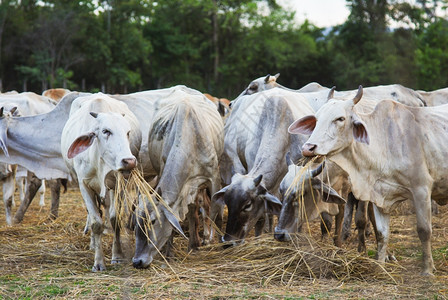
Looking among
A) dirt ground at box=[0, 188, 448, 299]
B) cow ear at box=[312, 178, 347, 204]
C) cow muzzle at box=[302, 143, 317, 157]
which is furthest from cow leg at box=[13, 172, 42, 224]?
cow muzzle at box=[302, 143, 317, 157]

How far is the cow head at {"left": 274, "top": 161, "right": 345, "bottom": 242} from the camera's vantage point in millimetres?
6277

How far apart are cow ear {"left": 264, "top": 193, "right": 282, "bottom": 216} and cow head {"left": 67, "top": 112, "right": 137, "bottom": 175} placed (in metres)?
1.44

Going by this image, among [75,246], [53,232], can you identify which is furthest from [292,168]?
[53,232]

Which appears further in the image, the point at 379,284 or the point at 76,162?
the point at 76,162

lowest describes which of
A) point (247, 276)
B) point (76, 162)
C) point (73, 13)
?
point (247, 276)

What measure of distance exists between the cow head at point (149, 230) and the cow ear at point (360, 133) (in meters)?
1.92

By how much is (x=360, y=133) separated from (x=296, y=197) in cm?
90

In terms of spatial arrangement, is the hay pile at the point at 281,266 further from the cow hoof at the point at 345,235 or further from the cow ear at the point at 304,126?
the cow hoof at the point at 345,235

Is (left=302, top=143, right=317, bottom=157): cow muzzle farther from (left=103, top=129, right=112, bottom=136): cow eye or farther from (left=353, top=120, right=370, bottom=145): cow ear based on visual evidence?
(left=103, top=129, right=112, bottom=136): cow eye

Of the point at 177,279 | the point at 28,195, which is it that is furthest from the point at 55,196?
the point at 177,279

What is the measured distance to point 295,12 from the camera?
1544 inches

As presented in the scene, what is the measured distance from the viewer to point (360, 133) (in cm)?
600

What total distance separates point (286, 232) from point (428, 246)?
1362 mm

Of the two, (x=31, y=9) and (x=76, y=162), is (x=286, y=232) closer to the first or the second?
(x=76, y=162)
